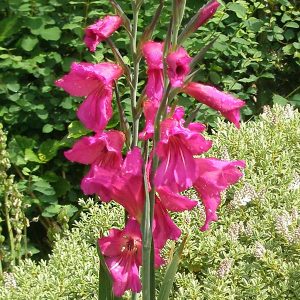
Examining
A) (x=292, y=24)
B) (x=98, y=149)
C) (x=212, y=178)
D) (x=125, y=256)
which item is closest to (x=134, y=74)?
(x=98, y=149)

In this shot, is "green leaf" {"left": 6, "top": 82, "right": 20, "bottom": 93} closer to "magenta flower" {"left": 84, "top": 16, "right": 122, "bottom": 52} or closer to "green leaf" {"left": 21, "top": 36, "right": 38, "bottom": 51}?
"green leaf" {"left": 21, "top": 36, "right": 38, "bottom": 51}

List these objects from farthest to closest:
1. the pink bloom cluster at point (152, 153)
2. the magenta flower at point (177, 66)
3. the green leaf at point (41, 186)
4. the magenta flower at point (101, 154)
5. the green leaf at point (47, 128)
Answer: the green leaf at point (47, 128)
the green leaf at point (41, 186)
the magenta flower at point (101, 154)
the pink bloom cluster at point (152, 153)
the magenta flower at point (177, 66)

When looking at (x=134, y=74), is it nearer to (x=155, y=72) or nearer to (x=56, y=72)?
(x=155, y=72)

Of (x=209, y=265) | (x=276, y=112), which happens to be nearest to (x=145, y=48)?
(x=209, y=265)

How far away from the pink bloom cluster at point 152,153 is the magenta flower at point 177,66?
0.6 inches

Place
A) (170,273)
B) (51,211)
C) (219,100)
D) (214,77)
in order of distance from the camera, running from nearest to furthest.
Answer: (219,100), (170,273), (51,211), (214,77)

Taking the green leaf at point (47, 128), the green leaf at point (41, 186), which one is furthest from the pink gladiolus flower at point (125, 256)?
the green leaf at point (47, 128)

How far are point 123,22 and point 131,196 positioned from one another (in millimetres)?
408

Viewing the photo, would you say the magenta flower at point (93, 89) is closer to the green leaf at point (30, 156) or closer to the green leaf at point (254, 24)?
the green leaf at point (30, 156)

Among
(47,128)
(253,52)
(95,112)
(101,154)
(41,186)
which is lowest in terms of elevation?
(41,186)

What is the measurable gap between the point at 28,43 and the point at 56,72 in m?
0.34

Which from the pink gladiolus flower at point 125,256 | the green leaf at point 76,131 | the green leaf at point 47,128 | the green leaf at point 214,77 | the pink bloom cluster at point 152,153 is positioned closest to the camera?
the pink bloom cluster at point 152,153

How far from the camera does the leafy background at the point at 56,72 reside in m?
4.03

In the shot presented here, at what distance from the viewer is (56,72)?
4363mm
